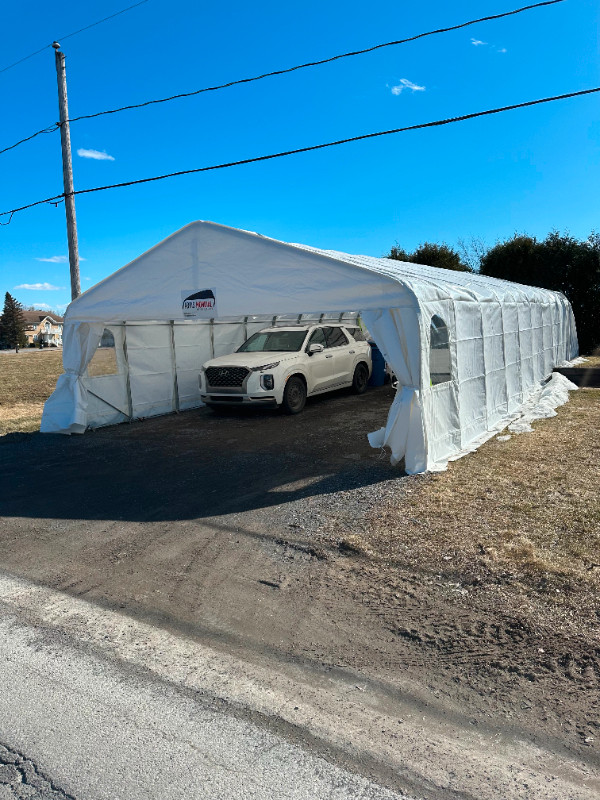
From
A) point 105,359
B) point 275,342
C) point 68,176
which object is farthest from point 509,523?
point 68,176

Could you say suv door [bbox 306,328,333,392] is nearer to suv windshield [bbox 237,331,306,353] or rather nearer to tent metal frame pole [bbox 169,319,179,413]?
suv windshield [bbox 237,331,306,353]

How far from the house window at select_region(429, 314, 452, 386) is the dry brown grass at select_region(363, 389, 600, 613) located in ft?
3.97

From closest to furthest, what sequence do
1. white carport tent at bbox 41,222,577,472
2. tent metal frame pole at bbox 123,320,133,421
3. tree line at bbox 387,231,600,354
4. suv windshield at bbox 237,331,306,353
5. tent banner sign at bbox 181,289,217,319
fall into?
white carport tent at bbox 41,222,577,472 → tent banner sign at bbox 181,289,217,319 → tent metal frame pole at bbox 123,320,133,421 → suv windshield at bbox 237,331,306,353 → tree line at bbox 387,231,600,354

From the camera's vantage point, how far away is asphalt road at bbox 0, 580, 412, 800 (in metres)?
2.57

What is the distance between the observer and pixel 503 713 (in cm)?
308

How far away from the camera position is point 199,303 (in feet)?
32.2

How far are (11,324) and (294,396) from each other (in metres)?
75.9

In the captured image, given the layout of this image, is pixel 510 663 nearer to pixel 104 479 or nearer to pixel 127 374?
pixel 104 479

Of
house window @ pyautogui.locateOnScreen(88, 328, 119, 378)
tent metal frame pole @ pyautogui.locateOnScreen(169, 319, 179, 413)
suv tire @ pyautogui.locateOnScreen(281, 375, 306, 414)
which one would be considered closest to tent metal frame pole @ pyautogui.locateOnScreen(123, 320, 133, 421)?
house window @ pyautogui.locateOnScreen(88, 328, 119, 378)

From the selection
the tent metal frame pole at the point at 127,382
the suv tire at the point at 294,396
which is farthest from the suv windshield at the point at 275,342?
→ the tent metal frame pole at the point at 127,382

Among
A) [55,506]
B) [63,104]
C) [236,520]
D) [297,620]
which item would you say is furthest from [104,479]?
[63,104]

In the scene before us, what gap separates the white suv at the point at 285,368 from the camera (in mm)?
12156

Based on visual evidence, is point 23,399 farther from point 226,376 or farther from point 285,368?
point 285,368

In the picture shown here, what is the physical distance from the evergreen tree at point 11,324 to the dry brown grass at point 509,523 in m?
80.0
